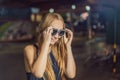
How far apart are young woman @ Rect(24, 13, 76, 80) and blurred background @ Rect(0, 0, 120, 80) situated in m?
6.33

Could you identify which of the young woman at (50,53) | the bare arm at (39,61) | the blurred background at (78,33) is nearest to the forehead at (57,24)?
the young woman at (50,53)

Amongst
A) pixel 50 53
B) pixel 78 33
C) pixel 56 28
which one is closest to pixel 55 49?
pixel 50 53

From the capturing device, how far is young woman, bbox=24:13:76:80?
204 cm

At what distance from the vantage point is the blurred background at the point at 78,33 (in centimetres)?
959

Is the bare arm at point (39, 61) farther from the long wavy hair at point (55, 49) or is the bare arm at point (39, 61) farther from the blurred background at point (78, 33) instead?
the blurred background at point (78, 33)

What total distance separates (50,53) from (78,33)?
1867 cm

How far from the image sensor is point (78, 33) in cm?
2077

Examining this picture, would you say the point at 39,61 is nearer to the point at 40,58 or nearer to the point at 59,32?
the point at 40,58

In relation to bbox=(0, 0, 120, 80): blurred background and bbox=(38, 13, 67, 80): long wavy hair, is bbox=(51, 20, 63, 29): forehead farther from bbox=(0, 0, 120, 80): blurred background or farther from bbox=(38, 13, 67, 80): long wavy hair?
bbox=(0, 0, 120, 80): blurred background

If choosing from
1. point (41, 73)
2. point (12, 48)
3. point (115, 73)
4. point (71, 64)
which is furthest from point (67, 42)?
point (12, 48)

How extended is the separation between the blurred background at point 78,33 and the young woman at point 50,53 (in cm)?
633

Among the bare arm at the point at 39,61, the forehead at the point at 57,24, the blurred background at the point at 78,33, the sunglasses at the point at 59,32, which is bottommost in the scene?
the blurred background at the point at 78,33

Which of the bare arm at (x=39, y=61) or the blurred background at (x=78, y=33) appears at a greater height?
the bare arm at (x=39, y=61)

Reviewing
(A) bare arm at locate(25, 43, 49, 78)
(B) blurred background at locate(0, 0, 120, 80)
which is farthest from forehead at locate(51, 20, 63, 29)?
(B) blurred background at locate(0, 0, 120, 80)
